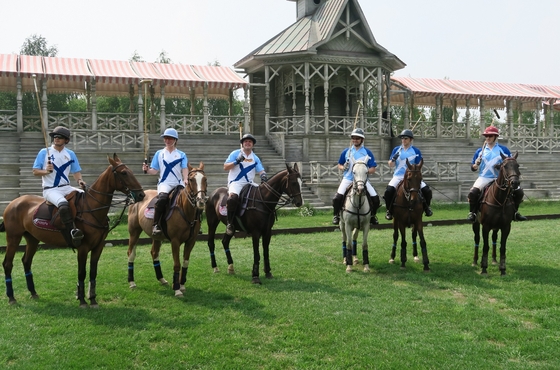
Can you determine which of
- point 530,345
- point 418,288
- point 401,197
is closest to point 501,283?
point 418,288

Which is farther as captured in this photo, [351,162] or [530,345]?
[351,162]

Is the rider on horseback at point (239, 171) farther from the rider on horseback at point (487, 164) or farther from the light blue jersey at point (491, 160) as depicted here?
the light blue jersey at point (491, 160)

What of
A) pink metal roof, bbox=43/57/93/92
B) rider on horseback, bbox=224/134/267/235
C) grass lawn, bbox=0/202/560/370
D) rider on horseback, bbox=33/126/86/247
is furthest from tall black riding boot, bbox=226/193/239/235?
pink metal roof, bbox=43/57/93/92

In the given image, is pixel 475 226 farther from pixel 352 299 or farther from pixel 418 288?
pixel 352 299

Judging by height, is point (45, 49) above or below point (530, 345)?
above

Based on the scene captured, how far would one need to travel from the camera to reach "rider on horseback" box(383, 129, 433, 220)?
10836 mm

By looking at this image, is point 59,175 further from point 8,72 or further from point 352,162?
point 8,72

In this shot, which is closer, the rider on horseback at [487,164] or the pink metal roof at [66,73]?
the rider on horseback at [487,164]

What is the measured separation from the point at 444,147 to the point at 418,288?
893 inches

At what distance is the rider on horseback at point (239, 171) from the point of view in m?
9.73

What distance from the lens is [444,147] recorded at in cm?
2986

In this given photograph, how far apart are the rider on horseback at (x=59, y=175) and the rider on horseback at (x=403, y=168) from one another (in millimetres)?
6194

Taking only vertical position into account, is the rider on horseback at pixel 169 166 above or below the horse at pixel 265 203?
above

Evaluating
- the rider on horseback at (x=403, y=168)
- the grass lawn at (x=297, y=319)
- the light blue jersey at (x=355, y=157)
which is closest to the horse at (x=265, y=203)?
the grass lawn at (x=297, y=319)
